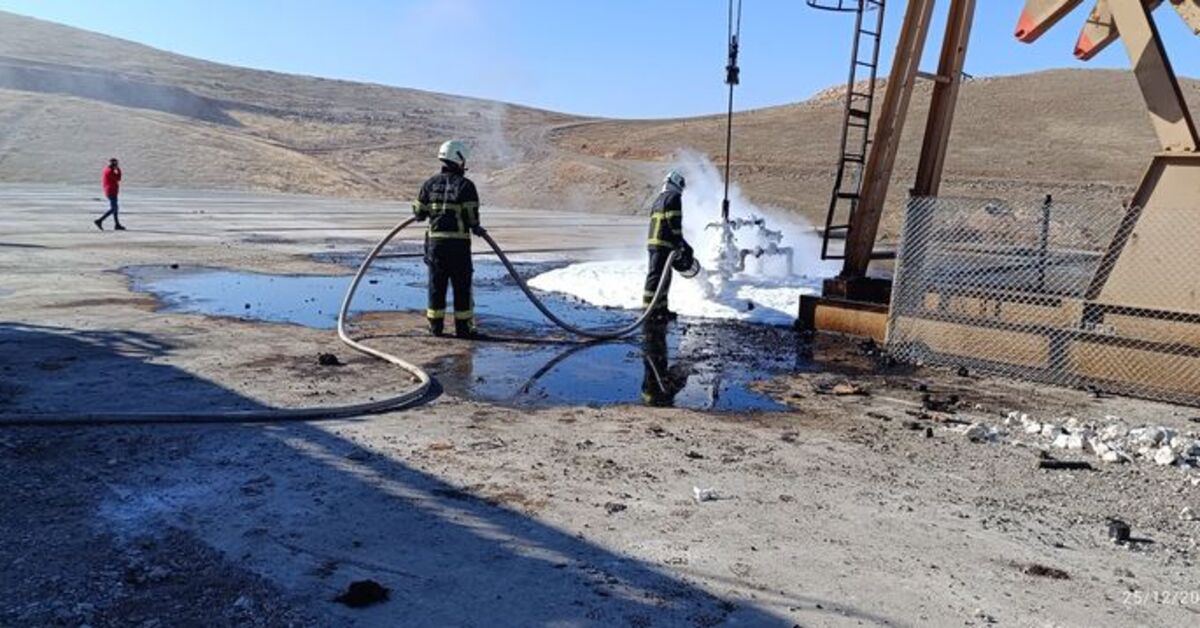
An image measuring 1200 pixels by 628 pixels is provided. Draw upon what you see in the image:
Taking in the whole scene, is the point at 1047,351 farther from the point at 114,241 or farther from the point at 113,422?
the point at 114,241

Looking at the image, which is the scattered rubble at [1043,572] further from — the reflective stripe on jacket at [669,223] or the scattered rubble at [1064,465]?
the reflective stripe on jacket at [669,223]

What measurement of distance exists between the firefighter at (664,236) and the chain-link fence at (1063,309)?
2739mm

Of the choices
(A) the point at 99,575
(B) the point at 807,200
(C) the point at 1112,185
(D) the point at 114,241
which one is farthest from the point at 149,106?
(A) the point at 99,575

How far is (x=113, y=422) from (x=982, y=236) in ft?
31.3

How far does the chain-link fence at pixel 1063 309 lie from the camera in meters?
7.52

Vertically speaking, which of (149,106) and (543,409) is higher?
(149,106)

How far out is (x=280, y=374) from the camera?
7.03 meters

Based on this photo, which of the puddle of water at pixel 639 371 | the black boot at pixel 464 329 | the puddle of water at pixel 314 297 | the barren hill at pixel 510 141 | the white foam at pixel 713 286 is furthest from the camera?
the barren hill at pixel 510 141

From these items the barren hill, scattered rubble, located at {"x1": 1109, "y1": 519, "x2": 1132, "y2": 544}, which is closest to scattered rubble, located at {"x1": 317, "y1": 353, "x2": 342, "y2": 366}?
scattered rubble, located at {"x1": 1109, "y1": 519, "x2": 1132, "y2": 544}

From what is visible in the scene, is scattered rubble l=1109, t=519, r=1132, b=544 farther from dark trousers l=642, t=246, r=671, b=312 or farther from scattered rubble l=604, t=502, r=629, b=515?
dark trousers l=642, t=246, r=671, b=312

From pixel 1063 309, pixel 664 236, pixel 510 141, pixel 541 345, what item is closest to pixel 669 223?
pixel 664 236

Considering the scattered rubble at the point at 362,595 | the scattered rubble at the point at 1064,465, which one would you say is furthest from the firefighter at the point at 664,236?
the scattered rubble at the point at 362,595

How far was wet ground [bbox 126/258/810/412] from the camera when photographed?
7.08 meters

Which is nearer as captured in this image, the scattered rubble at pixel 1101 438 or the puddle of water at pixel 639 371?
the scattered rubble at pixel 1101 438
